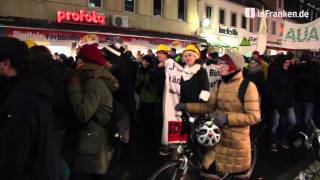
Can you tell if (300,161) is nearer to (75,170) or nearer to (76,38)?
(75,170)

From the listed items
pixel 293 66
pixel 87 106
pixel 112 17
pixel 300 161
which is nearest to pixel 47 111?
pixel 87 106

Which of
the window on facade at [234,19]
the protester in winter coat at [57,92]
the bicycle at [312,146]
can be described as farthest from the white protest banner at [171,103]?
the window on facade at [234,19]

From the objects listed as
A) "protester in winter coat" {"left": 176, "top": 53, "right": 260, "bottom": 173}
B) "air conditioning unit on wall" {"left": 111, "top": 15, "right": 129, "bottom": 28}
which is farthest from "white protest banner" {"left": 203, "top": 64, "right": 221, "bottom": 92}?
"air conditioning unit on wall" {"left": 111, "top": 15, "right": 129, "bottom": 28}

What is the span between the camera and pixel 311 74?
9906 mm

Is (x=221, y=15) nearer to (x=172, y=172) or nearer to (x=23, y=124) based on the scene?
(x=172, y=172)

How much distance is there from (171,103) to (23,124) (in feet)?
17.1

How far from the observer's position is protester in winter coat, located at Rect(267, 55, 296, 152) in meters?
9.44

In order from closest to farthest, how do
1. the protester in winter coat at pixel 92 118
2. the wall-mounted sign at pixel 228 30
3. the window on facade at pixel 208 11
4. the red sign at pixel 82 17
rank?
the protester in winter coat at pixel 92 118 < the red sign at pixel 82 17 < the window on facade at pixel 208 11 < the wall-mounted sign at pixel 228 30

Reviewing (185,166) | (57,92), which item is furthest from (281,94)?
(57,92)

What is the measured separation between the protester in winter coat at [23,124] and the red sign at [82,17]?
1998 centimetres

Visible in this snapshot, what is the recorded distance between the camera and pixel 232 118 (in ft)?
15.9

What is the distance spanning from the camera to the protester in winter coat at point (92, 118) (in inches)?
170

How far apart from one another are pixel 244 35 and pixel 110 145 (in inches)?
592

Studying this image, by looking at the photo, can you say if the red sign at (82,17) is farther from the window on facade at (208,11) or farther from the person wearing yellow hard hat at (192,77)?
the person wearing yellow hard hat at (192,77)
